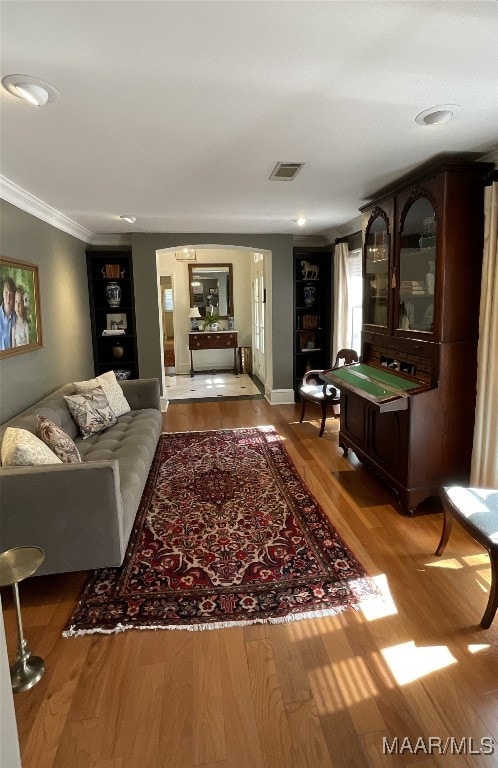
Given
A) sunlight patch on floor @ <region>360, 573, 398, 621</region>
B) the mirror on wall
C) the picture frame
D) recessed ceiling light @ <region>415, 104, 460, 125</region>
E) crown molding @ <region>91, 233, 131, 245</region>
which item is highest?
crown molding @ <region>91, 233, 131, 245</region>

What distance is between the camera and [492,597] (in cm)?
190

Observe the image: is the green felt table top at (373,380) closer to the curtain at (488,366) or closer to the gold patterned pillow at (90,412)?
the curtain at (488,366)

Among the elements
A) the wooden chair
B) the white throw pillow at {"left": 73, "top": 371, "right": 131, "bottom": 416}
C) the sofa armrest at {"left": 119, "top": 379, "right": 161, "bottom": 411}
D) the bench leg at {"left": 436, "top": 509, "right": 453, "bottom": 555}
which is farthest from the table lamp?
the bench leg at {"left": 436, "top": 509, "right": 453, "bottom": 555}

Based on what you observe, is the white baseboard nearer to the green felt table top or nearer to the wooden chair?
the wooden chair

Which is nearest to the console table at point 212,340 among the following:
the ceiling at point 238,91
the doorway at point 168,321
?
the doorway at point 168,321

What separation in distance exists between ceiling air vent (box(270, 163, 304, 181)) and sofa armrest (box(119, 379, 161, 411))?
7.64 feet

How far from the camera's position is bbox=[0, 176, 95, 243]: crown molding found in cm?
310

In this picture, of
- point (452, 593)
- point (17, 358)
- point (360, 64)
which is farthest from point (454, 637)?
point (17, 358)

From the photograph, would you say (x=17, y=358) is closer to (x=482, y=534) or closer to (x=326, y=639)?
(x=326, y=639)

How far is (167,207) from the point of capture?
404 cm

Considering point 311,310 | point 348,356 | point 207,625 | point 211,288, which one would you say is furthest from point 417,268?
point 211,288

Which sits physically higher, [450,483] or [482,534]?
[482,534]

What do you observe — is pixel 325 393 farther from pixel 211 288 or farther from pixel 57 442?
pixel 211 288

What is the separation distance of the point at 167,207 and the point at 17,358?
194 cm
